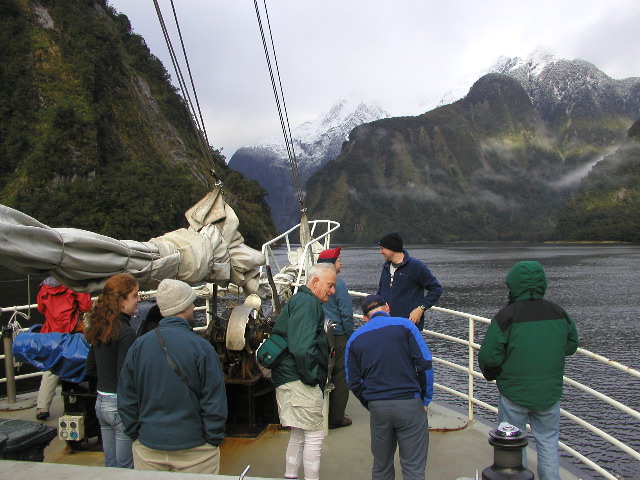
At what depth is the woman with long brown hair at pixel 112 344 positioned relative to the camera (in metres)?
3.52

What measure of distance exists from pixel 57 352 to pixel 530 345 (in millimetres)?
3554

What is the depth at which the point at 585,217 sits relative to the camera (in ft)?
477

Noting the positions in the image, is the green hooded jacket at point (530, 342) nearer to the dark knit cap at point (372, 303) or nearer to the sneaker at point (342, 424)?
the dark knit cap at point (372, 303)

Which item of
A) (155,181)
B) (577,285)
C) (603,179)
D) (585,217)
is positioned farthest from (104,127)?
(603,179)

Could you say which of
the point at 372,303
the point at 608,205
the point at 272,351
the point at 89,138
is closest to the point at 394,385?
the point at 372,303

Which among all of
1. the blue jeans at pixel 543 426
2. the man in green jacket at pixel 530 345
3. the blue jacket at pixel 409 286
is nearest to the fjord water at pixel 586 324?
the blue jacket at pixel 409 286

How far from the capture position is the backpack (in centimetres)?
358

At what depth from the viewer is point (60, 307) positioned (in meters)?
5.24

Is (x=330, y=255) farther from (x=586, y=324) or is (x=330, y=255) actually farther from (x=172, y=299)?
(x=586, y=324)

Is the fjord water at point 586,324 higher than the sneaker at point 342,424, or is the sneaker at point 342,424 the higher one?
the sneaker at point 342,424

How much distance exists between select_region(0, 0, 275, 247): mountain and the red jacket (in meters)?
51.3

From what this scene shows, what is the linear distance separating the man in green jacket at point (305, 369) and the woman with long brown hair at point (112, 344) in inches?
35.9

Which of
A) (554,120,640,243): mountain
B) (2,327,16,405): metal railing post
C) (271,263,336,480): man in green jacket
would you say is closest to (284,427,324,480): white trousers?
(271,263,336,480): man in green jacket

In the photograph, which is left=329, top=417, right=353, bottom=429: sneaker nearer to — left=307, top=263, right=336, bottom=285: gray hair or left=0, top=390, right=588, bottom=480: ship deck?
left=0, top=390, right=588, bottom=480: ship deck
